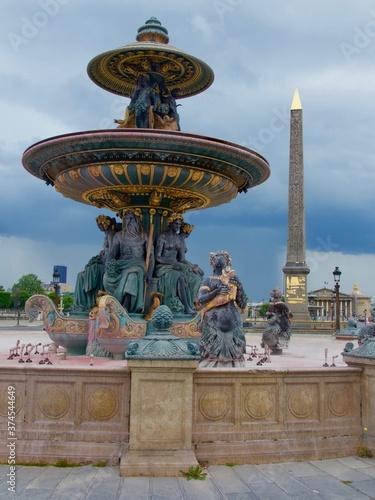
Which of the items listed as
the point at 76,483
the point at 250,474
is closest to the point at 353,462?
the point at 250,474

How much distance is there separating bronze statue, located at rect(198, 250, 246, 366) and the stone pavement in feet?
7.54

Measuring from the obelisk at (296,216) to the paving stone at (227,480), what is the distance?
123 ft

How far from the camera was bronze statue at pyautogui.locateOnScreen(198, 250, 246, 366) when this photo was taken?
7773 millimetres

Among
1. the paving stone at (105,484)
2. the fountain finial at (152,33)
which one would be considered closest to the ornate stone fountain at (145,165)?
the fountain finial at (152,33)

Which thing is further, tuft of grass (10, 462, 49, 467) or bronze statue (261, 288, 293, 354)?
bronze statue (261, 288, 293, 354)

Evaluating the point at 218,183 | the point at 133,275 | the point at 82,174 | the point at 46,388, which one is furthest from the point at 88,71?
the point at 46,388

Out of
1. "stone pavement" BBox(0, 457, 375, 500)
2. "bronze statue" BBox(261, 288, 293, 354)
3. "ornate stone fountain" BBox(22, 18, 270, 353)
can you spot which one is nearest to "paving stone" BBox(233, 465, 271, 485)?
"stone pavement" BBox(0, 457, 375, 500)

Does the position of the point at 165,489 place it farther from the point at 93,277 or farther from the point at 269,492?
the point at 93,277

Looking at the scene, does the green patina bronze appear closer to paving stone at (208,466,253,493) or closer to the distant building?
paving stone at (208,466,253,493)

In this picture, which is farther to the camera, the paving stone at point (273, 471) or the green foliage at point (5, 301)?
the green foliage at point (5, 301)

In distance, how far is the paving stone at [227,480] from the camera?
16.3 ft

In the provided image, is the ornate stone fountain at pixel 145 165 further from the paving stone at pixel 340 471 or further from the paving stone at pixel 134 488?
the paving stone at pixel 340 471

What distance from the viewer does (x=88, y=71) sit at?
13.1 metres

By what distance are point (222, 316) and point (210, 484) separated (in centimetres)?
306
